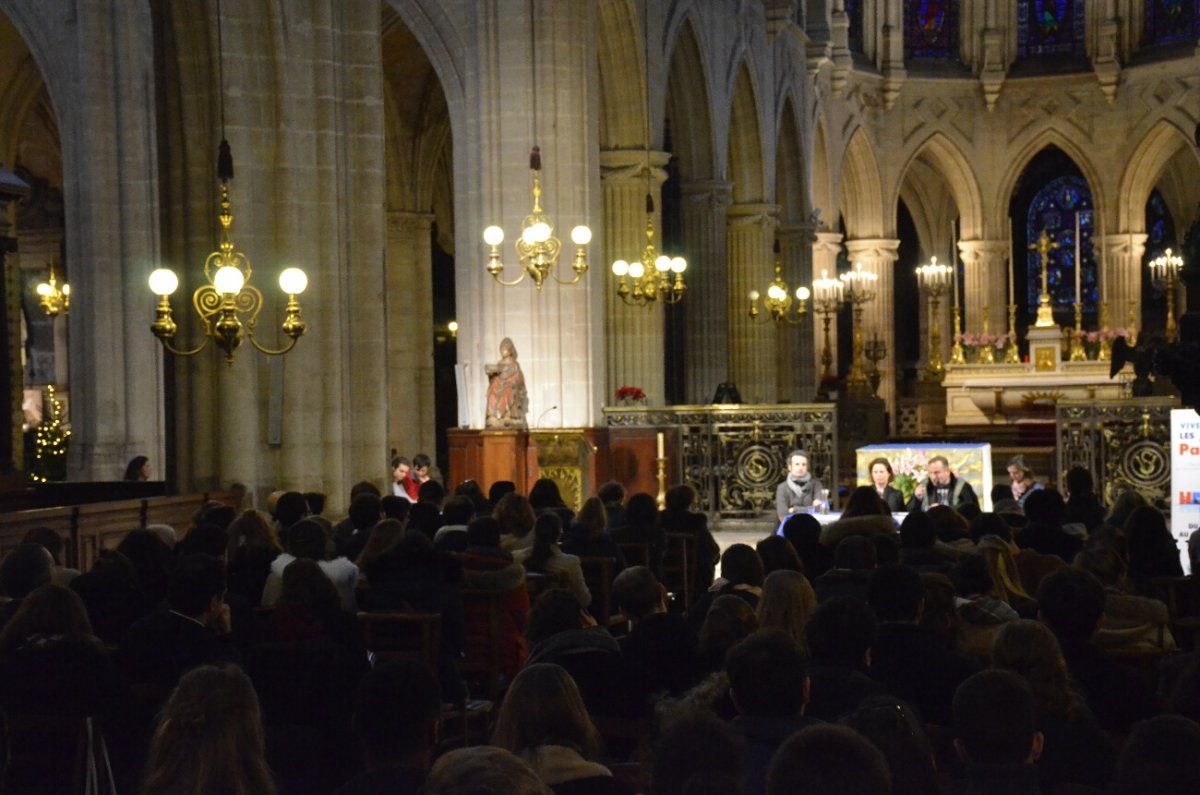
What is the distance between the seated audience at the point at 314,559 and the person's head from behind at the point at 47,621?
Result: 2.03 m

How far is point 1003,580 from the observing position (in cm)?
674

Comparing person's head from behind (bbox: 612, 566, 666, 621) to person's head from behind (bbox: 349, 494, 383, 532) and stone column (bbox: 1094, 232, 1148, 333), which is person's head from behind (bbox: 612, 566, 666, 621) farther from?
stone column (bbox: 1094, 232, 1148, 333)

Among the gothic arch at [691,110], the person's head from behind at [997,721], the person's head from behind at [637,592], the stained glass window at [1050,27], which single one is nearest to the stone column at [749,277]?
the gothic arch at [691,110]

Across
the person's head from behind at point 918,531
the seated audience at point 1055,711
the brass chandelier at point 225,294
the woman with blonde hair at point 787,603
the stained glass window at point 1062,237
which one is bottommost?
the seated audience at point 1055,711

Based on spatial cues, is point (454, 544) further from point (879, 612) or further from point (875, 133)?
point (875, 133)

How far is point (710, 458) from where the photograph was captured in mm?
18797

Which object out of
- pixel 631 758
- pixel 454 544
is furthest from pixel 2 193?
pixel 631 758

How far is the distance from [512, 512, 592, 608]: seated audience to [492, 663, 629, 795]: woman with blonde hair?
4046 millimetres

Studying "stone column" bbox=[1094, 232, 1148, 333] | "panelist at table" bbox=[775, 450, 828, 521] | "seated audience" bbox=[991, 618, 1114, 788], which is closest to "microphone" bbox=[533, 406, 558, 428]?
"panelist at table" bbox=[775, 450, 828, 521]

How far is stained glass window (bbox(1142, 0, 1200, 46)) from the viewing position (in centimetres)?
3628

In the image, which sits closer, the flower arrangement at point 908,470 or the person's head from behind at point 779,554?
the person's head from behind at point 779,554

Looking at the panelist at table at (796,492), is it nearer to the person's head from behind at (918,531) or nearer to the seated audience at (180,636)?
the person's head from behind at (918,531)

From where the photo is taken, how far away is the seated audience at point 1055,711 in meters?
4.23

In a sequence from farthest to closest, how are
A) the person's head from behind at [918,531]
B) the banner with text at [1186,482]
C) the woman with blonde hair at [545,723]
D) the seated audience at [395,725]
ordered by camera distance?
the banner with text at [1186,482] < the person's head from behind at [918,531] < the woman with blonde hair at [545,723] < the seated audience at [395,725]
